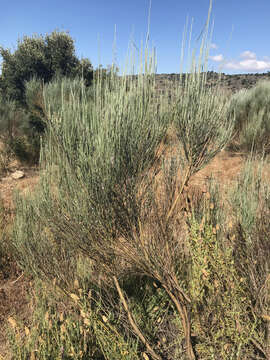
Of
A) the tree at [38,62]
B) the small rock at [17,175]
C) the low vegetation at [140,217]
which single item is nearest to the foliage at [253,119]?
the low vegetation at [140,217]

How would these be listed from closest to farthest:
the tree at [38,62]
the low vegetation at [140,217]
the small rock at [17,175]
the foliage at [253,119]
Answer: the low vegetation at [140,217], the foliage at [253,119], the small rock at [17,175], the tree at [38,62]

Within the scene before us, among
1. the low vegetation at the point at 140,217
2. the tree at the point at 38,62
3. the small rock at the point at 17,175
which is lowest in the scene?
the small rock at the point at 17,175

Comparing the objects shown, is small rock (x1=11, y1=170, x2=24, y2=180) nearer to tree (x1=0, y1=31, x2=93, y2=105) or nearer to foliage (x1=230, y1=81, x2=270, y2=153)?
foliage (x1=230, y1=81, x2=270, y2=153)

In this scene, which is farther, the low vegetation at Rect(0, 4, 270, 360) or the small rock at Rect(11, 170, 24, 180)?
the small rock at Rect(11, 170, 24, 180)

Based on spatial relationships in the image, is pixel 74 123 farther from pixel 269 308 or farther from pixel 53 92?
pixel 53 92

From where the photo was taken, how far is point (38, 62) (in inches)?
639

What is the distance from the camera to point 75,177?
181cm

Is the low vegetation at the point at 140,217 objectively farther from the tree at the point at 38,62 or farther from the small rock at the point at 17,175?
the tree at the point at 38,62

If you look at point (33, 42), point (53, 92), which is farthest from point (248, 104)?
point (33, 42)

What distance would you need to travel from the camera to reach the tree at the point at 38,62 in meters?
16.1

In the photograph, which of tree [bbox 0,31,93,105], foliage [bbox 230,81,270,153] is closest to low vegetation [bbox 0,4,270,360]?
foliage [bbox 230,81,270,153]

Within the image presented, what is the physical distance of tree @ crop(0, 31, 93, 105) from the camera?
16.1m

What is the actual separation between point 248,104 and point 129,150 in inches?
361

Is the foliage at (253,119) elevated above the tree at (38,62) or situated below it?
below
